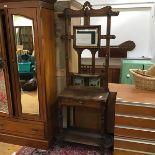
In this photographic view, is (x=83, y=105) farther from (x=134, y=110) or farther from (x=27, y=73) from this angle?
(x=27, y=73)

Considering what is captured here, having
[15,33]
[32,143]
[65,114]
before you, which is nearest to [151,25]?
[65,114]

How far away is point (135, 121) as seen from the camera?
6.70 ft

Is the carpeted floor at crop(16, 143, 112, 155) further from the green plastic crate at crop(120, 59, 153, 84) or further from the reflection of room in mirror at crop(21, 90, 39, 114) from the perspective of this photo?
the green plastic crate at crop(120, 59, 153, 84)

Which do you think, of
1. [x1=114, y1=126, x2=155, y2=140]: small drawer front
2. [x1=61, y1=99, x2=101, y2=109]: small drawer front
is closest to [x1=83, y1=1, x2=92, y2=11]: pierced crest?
[x1=61, y1=99, x2=101, y2=109]: small drawer front

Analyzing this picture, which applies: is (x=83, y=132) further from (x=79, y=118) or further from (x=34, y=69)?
(x=34, y=69)

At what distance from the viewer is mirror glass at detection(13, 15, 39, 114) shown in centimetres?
221

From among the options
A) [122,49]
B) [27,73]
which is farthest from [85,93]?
[122,49]

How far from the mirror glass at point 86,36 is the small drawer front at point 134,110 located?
0.80 m

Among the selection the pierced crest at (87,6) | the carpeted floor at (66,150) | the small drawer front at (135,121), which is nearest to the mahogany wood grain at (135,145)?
the small drawer front at (135,121)

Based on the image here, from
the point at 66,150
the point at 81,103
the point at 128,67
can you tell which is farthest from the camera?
the point at 128,67

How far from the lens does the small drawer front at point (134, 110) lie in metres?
1.97

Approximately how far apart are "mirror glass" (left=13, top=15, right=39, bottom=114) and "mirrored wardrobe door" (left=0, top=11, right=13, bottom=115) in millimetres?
149

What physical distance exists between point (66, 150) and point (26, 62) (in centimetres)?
119

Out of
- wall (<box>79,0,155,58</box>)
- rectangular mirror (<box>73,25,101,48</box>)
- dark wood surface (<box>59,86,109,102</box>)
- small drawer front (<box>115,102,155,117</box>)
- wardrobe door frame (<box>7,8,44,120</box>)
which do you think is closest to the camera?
small drawer front (<box>115,102,155,117</box>)
